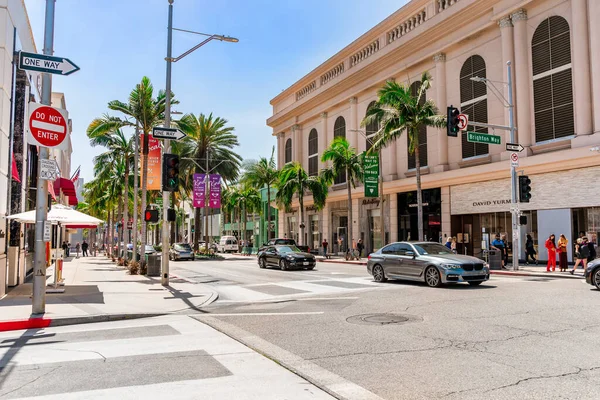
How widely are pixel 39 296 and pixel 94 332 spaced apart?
8.12 ft

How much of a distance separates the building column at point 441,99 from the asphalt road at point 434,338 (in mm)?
19428

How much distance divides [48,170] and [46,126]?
0.98m

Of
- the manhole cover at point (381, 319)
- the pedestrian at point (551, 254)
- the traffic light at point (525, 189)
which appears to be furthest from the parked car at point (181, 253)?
the manhole cover at point (381, 319)

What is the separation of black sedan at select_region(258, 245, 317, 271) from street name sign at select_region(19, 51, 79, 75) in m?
16.7

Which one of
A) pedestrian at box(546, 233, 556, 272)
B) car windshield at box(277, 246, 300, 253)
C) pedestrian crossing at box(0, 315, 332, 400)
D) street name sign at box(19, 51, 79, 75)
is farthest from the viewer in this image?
car windshield at box(277, 246, 300, 253)

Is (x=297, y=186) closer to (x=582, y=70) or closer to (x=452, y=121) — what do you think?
(x=452, y=121)

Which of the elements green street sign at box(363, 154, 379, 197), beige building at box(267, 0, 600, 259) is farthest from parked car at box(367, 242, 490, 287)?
green street sign at box(363, 154, 379, 197)

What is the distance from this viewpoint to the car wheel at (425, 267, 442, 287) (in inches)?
607

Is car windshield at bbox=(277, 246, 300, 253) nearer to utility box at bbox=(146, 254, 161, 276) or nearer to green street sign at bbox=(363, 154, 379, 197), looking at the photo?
utility box at bbox=(146, 254, 161, 276)

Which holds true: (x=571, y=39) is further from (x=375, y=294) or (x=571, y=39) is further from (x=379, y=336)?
(x=379, y=336)

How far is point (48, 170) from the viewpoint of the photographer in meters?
10.9

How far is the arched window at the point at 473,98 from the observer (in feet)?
102

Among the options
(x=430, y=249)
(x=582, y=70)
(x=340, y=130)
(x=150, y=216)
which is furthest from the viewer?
(x=340, y=130)

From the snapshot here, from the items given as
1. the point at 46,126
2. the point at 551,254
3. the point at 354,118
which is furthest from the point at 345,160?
the point at 46,126
